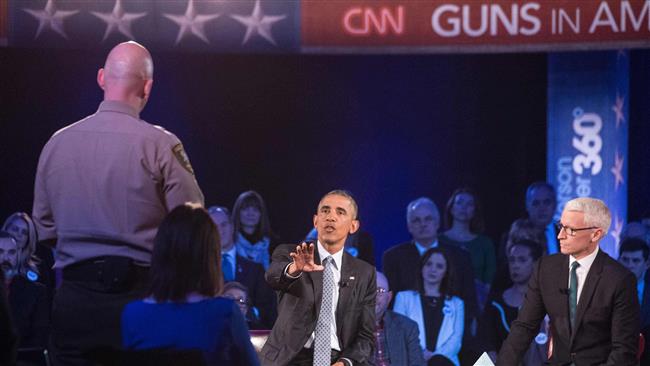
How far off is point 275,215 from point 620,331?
197 inches

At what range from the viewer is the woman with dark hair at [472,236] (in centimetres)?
780

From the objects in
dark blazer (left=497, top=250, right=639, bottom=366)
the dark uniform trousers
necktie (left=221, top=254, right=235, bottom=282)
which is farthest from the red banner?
the dark uniform trousers

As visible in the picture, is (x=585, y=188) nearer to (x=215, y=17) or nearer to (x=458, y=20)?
(x=458, y=20)

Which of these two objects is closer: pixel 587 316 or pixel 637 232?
pixel 587 316

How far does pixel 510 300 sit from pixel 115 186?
166 inches

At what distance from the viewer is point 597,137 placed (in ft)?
26.9

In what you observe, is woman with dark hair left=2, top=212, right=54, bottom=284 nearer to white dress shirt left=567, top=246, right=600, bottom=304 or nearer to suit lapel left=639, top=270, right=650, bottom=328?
white dress shirt left=567, top=246, right=600, bottom=304

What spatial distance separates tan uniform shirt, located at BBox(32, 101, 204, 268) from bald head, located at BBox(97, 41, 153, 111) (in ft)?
0.25

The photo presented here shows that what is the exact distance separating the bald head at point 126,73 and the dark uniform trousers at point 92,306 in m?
0.54

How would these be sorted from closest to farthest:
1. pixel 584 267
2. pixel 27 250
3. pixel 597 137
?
pixel 584 267 → pixel 27 250 → pixel 597 137

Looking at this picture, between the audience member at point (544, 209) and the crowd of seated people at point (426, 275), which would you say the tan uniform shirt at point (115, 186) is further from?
the audience member at point (544, 209)

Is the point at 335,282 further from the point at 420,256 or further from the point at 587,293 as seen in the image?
the point at 420,256

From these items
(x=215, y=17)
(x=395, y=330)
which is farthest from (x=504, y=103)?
(x=395, y=330)

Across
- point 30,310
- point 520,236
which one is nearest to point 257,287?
point 30,310
